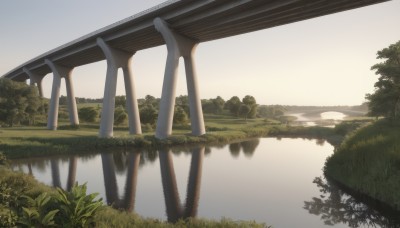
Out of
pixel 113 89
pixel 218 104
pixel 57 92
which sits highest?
pixel 57 92

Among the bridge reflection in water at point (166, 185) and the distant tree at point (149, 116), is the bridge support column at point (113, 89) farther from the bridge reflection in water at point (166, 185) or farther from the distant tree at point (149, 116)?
the bridge reflection in water at point (166, 185)

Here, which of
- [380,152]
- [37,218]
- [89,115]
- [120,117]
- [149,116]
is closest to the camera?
[37,218]

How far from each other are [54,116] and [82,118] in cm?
985

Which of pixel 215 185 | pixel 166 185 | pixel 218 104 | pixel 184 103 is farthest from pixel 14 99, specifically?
pixel 218 104

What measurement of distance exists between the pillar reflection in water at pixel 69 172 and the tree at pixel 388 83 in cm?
2348

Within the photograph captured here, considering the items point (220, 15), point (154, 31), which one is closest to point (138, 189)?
point (220, 15)

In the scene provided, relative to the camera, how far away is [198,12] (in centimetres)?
3047

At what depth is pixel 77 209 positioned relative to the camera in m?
8.68

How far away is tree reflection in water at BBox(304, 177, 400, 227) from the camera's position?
37.1ft

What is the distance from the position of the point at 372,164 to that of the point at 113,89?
34106mm

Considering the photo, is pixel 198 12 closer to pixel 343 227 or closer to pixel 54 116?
pixel 343 227

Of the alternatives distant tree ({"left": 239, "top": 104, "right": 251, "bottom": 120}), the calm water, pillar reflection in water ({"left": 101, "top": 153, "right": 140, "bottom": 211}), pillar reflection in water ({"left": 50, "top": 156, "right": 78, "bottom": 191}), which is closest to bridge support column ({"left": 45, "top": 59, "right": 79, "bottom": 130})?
the calm water

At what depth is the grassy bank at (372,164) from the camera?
42.3 ft

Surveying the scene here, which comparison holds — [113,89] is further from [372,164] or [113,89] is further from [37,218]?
[372,164]
